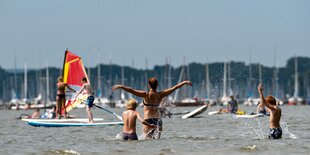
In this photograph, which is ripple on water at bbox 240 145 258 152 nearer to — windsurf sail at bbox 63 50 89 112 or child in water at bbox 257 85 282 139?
child in water at bbox 257 85 282 139

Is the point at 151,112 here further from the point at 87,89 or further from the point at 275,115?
the point at 87,89

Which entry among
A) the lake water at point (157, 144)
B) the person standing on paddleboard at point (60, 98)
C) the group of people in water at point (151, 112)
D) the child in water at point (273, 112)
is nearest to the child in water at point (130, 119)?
the group of people in water at point (151, 112)

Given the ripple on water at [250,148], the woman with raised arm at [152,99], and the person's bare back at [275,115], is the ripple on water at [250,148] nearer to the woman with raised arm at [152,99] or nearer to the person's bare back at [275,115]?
the person's bare back at [275,115]

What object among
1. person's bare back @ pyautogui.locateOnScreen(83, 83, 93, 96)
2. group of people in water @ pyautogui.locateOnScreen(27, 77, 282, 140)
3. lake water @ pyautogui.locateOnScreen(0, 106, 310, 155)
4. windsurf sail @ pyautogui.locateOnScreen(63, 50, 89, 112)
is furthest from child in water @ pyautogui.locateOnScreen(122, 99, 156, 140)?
windsurf sail @ pyautogui.locateOnScreen(63, 50, 89, 112)

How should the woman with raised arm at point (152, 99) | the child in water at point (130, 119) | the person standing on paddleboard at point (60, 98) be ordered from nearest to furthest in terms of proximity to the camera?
1. the child in water at point (130, 119)
2. the woman with raised arm at point (152, 99)
3. the person standing on paddleboard at point (60, 98)

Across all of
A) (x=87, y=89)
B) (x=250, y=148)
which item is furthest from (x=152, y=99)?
(x=87, y=89)

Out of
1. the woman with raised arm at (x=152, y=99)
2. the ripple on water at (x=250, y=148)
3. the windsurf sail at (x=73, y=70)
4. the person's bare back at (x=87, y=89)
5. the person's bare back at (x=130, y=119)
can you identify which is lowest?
the ripple on water at (x=250, y=148)

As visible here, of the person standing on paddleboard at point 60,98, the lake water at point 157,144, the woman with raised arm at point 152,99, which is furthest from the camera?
the person standing on paddleboard at point 60,98

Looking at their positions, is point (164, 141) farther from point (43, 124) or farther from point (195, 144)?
point (43, 124)

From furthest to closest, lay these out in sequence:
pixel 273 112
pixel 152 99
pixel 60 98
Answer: pixel 60 98 < pixel 273 112 < pixel 152 99

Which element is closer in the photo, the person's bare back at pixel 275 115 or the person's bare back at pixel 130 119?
the person's bare back at pixel 130 119

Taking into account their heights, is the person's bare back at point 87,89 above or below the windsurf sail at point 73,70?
below

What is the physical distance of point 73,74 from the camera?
39.3 metres

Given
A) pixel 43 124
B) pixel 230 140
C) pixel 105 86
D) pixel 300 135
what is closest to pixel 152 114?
pixel 230 140
